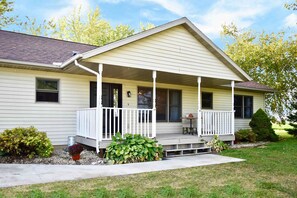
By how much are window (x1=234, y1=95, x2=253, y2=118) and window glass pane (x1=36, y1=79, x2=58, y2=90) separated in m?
9.76

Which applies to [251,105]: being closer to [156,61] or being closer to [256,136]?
[256,136]

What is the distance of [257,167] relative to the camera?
718cm

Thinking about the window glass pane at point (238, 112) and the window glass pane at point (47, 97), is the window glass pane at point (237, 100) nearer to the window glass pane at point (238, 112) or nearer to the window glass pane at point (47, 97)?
the window glass pane at point (238, 112)

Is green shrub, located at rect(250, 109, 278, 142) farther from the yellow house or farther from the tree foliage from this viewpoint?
the tree foliage

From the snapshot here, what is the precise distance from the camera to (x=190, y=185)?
536 centimetres

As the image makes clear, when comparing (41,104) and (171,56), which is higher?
(171,56)

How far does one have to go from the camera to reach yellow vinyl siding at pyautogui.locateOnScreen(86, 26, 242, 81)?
8.38 m

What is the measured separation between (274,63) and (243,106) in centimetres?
675

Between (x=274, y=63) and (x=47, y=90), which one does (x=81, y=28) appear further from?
(x=47, y=90)

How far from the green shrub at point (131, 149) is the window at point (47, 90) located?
289 cm

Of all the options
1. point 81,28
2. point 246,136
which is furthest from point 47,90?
point 81,28

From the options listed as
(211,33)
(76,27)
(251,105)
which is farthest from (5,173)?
(211,33)

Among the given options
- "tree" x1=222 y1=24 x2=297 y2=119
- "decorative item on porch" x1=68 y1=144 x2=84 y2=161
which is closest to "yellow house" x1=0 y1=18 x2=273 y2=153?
"decorative item on porch" x1=68 y1=144 x2=84 y2=161

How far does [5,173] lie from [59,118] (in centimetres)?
357
